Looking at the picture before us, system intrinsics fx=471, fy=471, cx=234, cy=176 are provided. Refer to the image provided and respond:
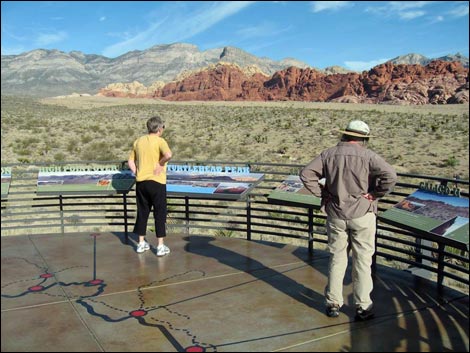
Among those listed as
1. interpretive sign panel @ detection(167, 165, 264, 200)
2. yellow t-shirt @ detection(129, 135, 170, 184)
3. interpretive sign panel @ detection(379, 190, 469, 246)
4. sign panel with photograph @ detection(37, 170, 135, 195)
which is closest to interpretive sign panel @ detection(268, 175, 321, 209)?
interpretive sign panel @ detection(167, 165, 264, 200)

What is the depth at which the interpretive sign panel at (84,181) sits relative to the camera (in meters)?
7.43

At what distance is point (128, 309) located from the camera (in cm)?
483

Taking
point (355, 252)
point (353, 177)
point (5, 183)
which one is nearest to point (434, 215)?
point (355, 252)

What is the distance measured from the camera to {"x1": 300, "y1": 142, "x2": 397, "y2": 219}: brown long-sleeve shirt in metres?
4.29

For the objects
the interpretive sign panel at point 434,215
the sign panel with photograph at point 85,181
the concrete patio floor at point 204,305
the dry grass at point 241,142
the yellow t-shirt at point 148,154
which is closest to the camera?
the concrete patio floor at point 204,305

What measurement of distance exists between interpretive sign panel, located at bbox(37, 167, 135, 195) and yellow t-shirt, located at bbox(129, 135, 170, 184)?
1.24 meters

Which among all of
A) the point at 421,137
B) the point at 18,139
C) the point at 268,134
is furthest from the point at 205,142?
the point at 421,137

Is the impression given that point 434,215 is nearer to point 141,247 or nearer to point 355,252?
point 355,252

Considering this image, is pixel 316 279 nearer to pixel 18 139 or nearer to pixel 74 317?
pixel 74 317

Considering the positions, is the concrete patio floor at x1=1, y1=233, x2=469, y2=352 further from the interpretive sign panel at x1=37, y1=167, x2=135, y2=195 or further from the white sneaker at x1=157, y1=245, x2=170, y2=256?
the interpretive sign panel at x1=37, y1=167, x2=135, y2=195

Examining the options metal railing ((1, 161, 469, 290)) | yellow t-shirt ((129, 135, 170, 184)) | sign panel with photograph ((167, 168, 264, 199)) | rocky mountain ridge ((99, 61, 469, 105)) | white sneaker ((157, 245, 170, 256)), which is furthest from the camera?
rocky mountain ridge ((99, 61, 469, 105))

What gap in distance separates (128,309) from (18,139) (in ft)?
82.9

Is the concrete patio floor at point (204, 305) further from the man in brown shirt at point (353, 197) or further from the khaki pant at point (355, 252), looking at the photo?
the man in brown shirt at point (353, 197)

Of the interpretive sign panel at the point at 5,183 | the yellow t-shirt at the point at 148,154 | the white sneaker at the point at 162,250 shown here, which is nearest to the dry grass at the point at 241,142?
the interpretive sign panel at the point at 5,183
